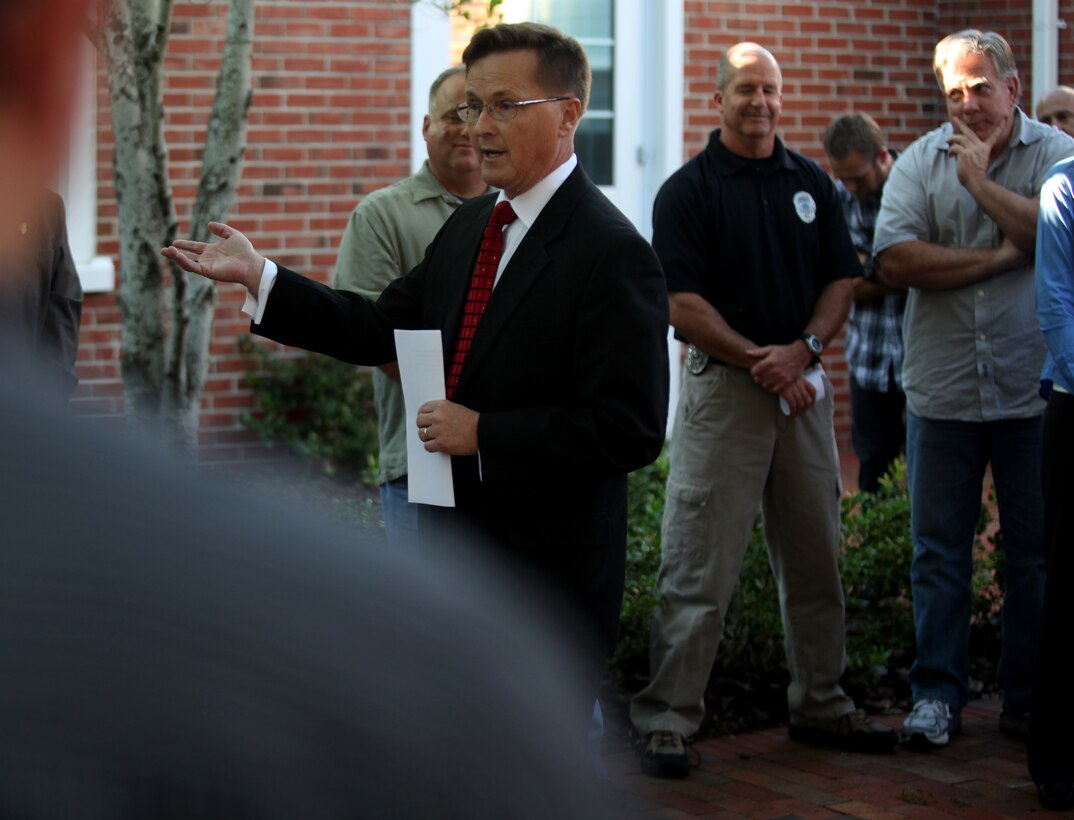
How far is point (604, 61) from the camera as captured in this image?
995cm

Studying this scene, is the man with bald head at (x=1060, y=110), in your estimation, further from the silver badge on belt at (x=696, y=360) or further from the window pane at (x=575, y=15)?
the window pane at (x=575, y=15)

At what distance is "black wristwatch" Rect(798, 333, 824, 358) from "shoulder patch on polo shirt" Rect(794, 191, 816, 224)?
0.40 m

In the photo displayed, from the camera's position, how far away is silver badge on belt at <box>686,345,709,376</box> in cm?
507

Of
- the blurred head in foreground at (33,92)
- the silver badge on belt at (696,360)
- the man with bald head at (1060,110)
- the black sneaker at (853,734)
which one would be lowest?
the black sneaker at (853,734)

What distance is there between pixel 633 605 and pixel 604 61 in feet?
18.2

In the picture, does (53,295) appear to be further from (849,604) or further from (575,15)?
(575,15)

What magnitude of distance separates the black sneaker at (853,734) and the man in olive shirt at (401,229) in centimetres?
174

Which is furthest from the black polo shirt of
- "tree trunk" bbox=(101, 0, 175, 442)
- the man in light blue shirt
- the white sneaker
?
"tree trunk" bbox=(101, 0, 175, 442)

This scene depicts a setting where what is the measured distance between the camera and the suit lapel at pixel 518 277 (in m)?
3.46

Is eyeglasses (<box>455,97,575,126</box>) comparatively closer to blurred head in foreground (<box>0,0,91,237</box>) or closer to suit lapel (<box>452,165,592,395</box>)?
suit lapel (<box>452,165,592,395</box>)

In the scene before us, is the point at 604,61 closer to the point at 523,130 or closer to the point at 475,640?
the point at 523,130

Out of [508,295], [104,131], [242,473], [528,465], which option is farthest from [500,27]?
[104,131]

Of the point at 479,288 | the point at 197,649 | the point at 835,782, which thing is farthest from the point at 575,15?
the point at 197,649

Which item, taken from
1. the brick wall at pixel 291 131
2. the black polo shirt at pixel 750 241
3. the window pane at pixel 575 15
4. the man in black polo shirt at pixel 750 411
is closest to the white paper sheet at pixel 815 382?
the man in black polo shirt at pixel 750 411
